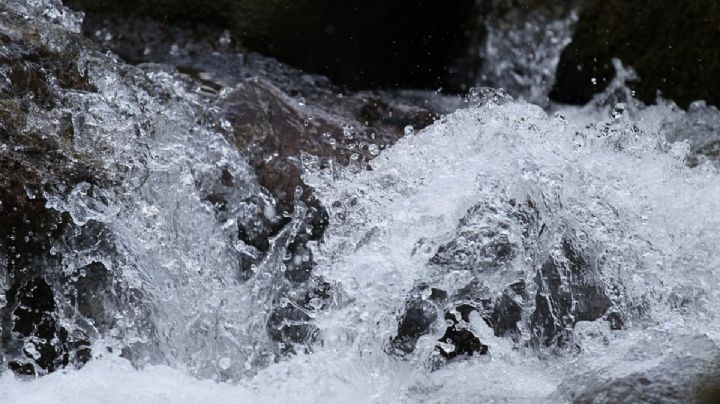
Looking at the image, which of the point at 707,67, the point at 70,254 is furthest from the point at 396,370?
the point at 707,67

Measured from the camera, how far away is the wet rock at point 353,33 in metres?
4.19

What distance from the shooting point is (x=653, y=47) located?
4062mm

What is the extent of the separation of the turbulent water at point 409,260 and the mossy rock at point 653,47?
37.0 inches

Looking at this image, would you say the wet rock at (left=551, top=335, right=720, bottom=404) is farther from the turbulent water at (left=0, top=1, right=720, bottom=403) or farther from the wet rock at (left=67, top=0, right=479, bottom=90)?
the wet rock at (left=67, top=0, right=479, bottom=90)

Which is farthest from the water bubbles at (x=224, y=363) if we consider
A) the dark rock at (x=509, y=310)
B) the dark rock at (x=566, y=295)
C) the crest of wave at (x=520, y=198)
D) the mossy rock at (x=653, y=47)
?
the mossy rock at (x=653, y=47)

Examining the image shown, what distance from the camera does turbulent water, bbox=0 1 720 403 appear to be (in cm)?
242

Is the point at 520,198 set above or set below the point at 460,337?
above

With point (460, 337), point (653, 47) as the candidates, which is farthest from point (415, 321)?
point (653, 47)

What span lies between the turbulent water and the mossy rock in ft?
3.08

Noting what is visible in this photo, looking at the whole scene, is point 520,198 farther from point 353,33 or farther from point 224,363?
point 353,33

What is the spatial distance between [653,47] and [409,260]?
6.34 feet

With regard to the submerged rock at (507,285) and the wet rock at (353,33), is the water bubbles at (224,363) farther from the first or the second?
the wet rock at (353,33)

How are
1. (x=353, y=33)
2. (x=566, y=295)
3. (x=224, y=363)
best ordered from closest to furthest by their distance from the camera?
(x=224, y=363) → (x=566, y=295) → (x=353, y=33)

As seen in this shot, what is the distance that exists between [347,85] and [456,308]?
1676mm
